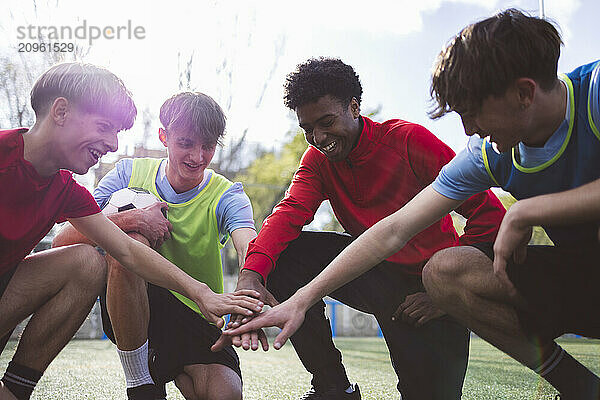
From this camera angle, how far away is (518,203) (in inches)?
58.3

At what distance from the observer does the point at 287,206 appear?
7.40 feet

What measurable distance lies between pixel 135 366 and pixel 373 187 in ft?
3.61

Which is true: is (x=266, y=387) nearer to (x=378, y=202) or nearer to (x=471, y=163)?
(x=378, y=202)

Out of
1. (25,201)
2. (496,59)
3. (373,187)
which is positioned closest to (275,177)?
(373,187)

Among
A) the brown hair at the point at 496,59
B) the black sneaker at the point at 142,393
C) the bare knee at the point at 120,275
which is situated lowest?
the black sneaker at the point at 142,393

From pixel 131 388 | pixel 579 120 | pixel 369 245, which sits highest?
pixel 579 120

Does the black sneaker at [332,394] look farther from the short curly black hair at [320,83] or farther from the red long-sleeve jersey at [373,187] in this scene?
the short curly black hair at [320,83]

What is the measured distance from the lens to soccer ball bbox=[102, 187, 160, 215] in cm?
235

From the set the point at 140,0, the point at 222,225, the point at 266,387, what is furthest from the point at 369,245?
the point at 140,0

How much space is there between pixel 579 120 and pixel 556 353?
2.28ft

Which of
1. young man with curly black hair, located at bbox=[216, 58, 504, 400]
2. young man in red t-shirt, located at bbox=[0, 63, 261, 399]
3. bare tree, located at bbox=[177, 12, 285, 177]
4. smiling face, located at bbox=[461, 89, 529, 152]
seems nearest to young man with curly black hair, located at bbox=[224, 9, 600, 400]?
smiling face, located at bbox=[461, 89, 529, 152]

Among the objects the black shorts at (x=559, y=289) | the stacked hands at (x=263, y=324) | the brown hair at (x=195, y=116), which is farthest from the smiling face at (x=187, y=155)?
the black shorts at (x=559, y=289)

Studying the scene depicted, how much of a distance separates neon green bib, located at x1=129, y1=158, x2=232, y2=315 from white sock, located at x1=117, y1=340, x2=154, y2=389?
301 mm

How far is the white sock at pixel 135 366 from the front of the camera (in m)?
2.05
